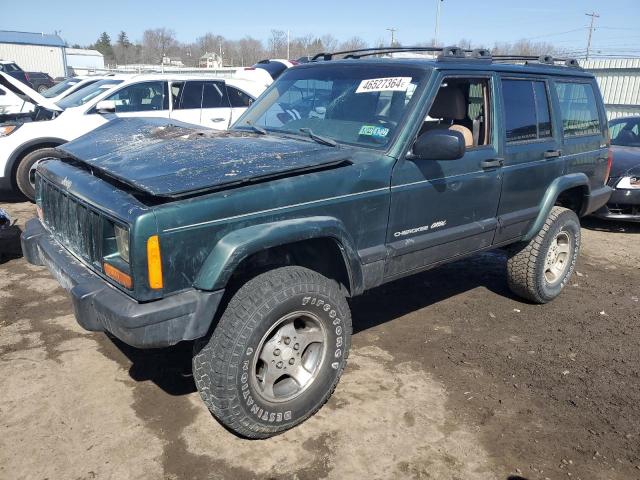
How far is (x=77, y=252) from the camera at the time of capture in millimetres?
3010

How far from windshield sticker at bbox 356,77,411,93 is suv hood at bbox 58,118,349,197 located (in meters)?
0.56

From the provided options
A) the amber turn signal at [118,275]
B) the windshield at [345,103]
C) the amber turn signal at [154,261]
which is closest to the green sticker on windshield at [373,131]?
the windshield at [345,103]

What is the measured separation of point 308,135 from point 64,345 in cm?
231

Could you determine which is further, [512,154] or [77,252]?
[512,154]

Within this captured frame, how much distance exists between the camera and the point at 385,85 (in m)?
3.54

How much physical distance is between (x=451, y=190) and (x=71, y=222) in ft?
7.79

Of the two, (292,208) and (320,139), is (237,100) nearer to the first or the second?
(320,139)

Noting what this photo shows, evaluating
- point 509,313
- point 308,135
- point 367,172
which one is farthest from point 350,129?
point 509,313

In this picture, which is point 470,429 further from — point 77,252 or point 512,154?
point 77,252

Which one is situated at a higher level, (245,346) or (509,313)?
(245,346)

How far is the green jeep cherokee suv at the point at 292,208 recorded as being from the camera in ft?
8.27

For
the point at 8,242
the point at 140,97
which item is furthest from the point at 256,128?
the point at 140,97

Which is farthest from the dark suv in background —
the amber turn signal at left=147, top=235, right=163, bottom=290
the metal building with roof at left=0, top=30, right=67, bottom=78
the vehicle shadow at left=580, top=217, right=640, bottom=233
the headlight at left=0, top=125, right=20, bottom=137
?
the metal building with roof at left=0, top=30, right=67, bottom=78

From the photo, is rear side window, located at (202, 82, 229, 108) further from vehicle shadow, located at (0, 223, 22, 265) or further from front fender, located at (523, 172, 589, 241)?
front fender, located at (523, 172, 589, 241)
